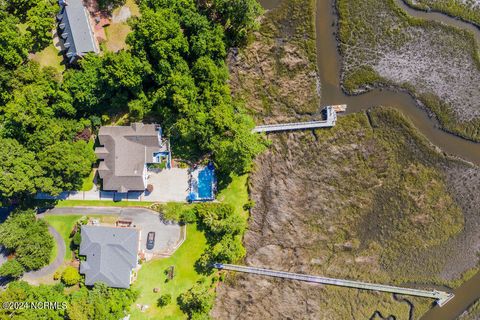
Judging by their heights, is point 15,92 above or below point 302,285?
above

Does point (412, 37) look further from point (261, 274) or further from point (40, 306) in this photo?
point (40, 306)

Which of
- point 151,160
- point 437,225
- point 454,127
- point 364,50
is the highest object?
point 364,50

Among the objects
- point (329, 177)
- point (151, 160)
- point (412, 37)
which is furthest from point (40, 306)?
point (412, 37)

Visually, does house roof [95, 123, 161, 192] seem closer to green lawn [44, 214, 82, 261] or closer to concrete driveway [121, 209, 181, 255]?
concrete driveway [121, 209, 181, 255]

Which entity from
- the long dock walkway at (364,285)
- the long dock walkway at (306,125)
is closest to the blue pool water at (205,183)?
the long dock walkway at (306,125)

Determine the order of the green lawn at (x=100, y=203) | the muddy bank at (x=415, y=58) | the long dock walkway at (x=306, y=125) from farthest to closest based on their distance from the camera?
the green lawn at (x=100, y=203)
the long dock walkway at (x=306, y=125)
the muddy bank at (x=415, y=58)

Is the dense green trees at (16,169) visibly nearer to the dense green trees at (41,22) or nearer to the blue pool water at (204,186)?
the dense green trees at (41,22)
